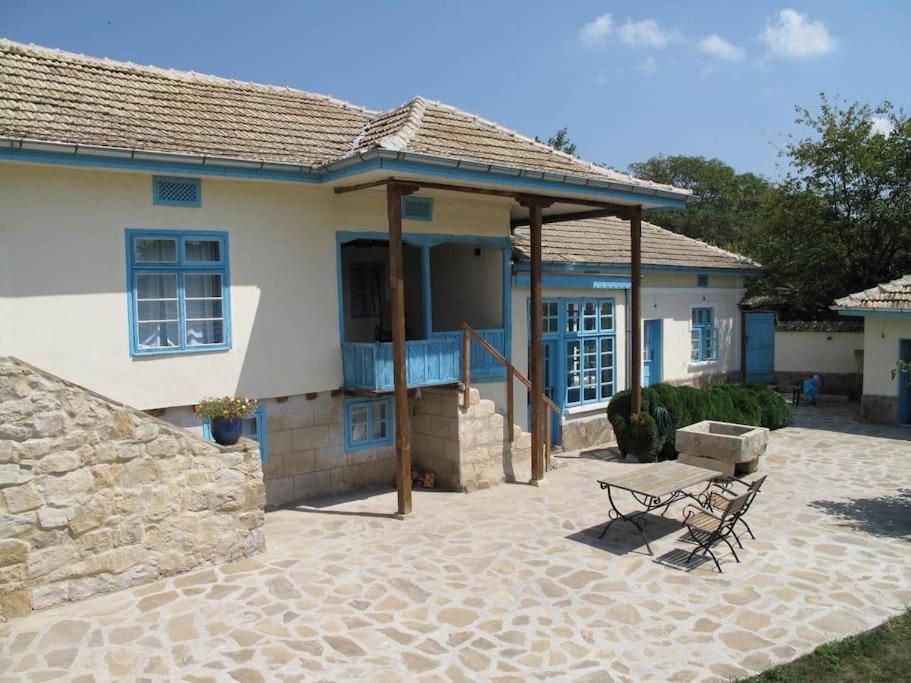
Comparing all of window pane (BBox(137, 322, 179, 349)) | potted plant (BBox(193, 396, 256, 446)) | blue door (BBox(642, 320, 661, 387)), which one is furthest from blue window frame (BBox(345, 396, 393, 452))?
blue door (BBox(642, 320, 661, 387))

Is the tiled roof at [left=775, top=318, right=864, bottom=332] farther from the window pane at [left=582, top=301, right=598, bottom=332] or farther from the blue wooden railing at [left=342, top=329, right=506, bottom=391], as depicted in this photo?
the blue wooden railing at [left=342, top=329, right=506, bottom=391]

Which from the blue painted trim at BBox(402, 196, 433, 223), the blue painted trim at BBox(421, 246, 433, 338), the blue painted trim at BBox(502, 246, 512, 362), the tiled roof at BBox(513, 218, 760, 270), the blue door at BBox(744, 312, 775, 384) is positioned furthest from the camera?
the blue door at BBox(744, 312, 775, 384)

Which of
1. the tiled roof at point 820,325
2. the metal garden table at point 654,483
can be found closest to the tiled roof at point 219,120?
the metal garden table at point 654,483

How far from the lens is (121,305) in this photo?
8188 mm

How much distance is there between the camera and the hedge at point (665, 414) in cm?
1255

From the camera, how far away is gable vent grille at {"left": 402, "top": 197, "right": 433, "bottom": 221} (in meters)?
10.4

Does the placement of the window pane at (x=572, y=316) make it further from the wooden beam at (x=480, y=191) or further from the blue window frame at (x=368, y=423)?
A: the blue window frame at (x=368, y=423)

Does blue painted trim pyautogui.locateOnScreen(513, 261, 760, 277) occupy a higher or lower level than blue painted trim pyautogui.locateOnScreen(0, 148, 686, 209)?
lower

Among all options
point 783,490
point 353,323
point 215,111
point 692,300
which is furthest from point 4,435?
point 692,300

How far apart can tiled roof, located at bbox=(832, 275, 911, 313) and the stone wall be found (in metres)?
13.4

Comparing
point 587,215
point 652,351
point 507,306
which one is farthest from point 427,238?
point 652,351

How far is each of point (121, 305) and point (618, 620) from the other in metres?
6.30

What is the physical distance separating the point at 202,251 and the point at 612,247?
906 centimetres

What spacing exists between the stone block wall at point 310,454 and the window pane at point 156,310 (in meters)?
1.68
